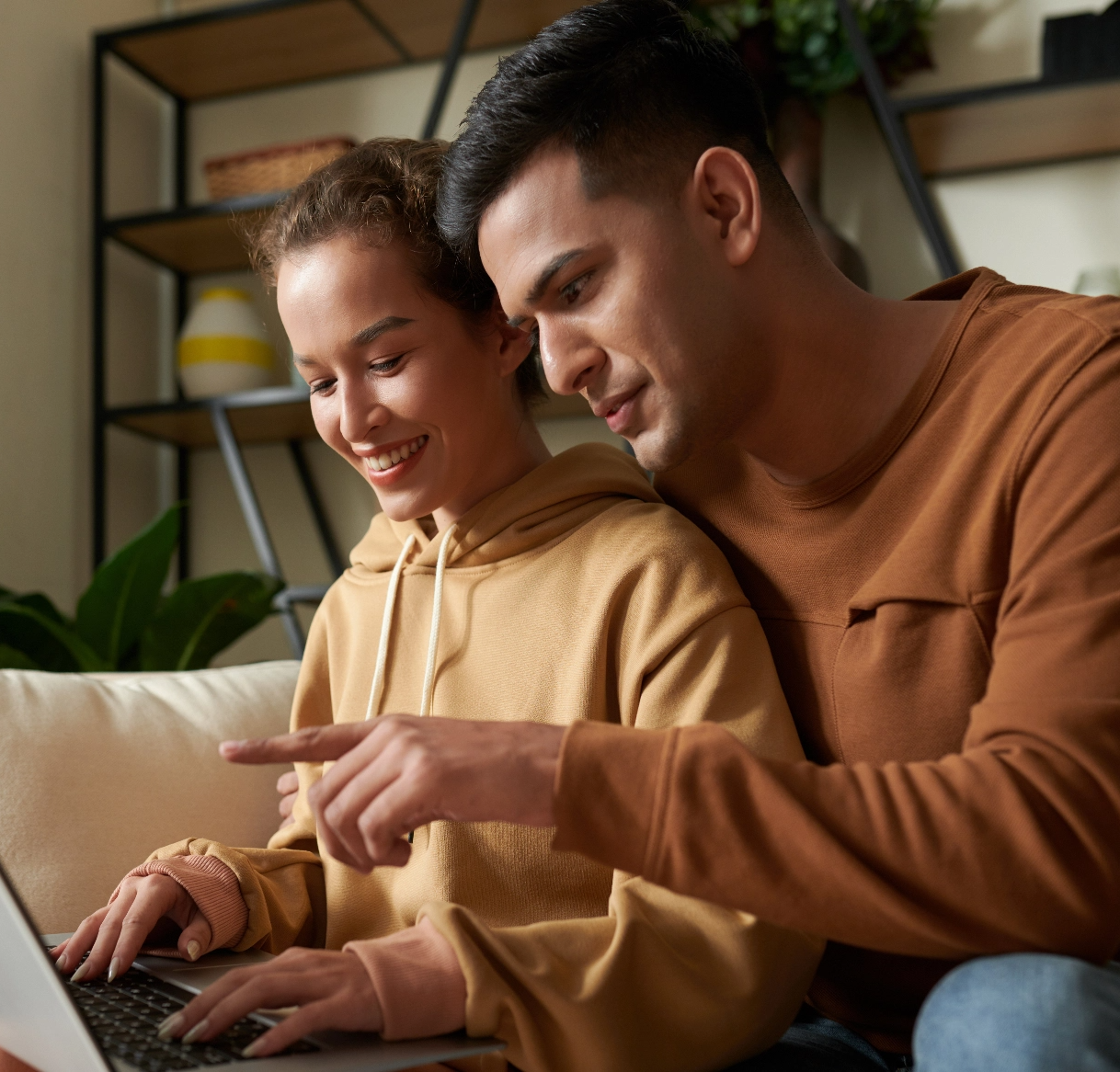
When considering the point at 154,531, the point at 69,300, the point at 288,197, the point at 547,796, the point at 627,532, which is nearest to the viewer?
the point at 547,796

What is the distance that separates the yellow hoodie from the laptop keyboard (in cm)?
12

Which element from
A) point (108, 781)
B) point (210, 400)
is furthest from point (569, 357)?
point (210, 400)

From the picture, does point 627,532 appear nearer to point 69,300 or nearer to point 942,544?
point 942,544

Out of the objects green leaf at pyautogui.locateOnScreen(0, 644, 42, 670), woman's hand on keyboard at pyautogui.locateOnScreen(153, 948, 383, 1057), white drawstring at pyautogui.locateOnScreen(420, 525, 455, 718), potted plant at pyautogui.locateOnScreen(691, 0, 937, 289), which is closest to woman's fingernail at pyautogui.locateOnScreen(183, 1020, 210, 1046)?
woman's hand on keyboard at pyautogui.locateOnScreen(153, 948, 383, 1057)

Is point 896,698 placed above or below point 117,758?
above

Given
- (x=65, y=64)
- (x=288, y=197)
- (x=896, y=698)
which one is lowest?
(x=896, y=698)

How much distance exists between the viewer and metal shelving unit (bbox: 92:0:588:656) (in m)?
2.35

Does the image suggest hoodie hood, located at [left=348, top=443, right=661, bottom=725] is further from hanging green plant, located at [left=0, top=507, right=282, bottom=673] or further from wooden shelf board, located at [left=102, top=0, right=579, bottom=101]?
wooden shelf board, located at [left=102, top=0, right=579, bottom=101]

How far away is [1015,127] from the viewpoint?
81.0 inches

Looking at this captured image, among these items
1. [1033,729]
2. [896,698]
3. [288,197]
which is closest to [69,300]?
[288,197]

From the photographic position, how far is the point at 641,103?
930 millimetres

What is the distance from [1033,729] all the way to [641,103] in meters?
0.56

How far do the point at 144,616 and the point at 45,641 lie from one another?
0.15 meters

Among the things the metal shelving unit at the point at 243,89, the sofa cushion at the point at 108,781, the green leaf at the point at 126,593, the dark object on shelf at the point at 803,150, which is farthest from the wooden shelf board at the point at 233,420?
the sofa cushion at the point at 108,781
